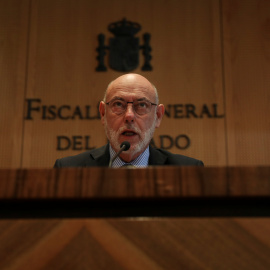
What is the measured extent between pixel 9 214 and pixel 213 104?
8.29 ft

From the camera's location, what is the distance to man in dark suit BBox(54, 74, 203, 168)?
1.73 m

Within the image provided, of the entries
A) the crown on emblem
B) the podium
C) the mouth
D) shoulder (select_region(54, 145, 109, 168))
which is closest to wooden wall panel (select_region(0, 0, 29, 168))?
the crown on emblem

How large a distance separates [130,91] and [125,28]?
130 cm

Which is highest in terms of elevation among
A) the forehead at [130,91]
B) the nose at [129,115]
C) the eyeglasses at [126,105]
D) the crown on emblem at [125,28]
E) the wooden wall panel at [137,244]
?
the crown on emblem at [125,28]

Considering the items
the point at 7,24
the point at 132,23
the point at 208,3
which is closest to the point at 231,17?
the point at 208,3

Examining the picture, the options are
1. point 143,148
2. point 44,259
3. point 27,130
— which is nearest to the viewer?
point 44,259

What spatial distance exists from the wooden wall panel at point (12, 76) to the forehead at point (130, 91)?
131 centimetres

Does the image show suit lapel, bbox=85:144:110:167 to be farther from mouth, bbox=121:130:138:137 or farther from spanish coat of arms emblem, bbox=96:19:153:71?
spanish coat of arms emblem, bbox=96:19:153:71

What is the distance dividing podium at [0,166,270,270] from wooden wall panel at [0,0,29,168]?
2456mm

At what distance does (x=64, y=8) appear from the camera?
2924 millimetres

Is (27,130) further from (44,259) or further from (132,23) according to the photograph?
(44,259)

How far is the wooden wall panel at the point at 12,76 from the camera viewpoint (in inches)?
108

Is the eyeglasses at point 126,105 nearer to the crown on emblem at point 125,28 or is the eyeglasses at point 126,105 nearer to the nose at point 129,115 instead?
the nose at point 129,115

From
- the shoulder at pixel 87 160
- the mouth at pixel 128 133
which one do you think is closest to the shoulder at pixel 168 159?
the mouth at pixel 128 133
